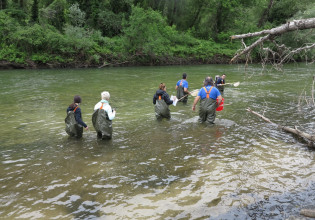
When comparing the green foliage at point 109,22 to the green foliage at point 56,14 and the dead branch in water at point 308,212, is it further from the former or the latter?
the dead branch in water at point 308,212

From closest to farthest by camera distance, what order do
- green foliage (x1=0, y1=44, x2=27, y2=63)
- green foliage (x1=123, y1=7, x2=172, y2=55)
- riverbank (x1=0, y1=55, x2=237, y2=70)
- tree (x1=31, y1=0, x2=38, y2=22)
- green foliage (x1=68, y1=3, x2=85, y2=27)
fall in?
green foliage (x1=0, y1=44, x2=27, y2=63) < riverbank (x1=0, y1=55, x2=237, y2=70) < green foliage (x1=123, y1=7, x2=172, y2=55) < tree (x1=31, y1=0, x2=38, y2=22) < green foliage (x1=68, y1=3, x2=85, y2=27)

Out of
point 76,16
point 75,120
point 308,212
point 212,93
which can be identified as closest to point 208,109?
Result: point 212,93

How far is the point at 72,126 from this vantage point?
24.9 feet

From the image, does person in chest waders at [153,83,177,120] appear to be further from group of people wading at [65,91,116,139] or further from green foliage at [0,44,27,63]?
green foliage at [0,44,27,63]

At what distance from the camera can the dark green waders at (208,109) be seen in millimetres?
9039

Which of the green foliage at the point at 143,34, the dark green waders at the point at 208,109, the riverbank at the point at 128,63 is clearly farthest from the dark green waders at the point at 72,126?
the green foliage at the point at 143,34

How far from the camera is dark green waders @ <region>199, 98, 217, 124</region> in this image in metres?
9.04

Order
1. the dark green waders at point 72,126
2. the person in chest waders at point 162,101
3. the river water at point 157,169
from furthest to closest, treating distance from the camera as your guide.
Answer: the person in chest waders at point 162,101
the dark green waders at point 72,126
the river water at point 157,169

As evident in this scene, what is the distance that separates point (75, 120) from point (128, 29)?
107 ft

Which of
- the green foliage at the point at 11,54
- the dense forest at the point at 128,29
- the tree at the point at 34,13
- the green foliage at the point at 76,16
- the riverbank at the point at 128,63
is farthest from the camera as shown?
the green foliage at the point at 76,16

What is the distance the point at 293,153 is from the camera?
6590 mm

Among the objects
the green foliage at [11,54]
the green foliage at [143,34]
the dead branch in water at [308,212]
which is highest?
the green foliage at [143,34]

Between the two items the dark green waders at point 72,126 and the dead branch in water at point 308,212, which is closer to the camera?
the dead branch in water at point 308,212

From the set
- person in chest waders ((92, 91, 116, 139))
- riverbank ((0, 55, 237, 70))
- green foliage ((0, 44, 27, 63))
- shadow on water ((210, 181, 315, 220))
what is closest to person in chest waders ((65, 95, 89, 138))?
person in chest waders ((92, 91, 116, 139))
